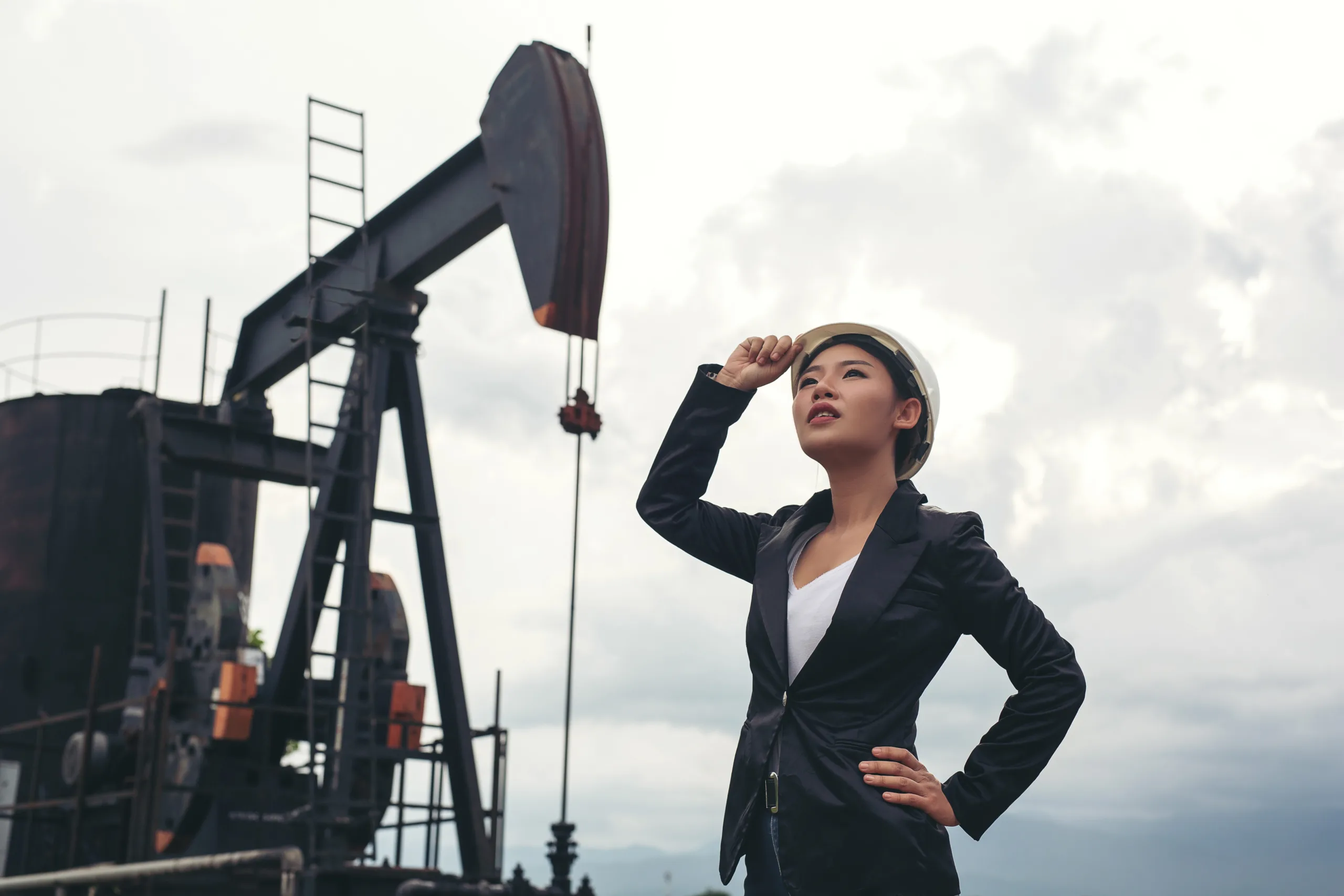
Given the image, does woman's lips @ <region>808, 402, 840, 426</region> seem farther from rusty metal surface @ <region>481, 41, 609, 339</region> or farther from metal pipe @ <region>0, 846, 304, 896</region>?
rusty metal surface @ <region>481, 41, 609, 339</region>

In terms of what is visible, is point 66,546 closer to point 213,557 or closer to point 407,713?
point 213,557

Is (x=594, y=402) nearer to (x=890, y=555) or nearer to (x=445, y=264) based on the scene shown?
(x=445, y=264)

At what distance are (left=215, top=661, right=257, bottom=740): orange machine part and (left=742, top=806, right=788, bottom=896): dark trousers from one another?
33.1 ft

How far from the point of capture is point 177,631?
1595 centimetres

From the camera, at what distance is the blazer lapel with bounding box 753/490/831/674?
318 centimetres

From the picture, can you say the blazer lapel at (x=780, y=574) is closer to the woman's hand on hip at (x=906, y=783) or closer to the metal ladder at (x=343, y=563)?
the woman's hand on hip at (x=906, y=783)

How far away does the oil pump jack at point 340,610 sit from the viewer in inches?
422

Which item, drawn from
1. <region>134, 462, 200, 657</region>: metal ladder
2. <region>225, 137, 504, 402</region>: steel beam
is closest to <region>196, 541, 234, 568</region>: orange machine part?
<region>134, 462, 200, 657</region>: metal ladder

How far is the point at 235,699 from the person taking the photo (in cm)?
1252

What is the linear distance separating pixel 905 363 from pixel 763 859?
1.16 meters

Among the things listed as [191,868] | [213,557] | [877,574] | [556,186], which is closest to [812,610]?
[877,574]

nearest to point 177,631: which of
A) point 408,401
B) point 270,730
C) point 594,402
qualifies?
point 270,730

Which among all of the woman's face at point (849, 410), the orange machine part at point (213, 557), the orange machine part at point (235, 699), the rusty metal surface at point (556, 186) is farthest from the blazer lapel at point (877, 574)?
the orange machine part at point (213, 557)

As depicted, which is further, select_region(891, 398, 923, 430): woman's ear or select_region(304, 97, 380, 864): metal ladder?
select_region(304, 97, 380, 864): metal ladder
